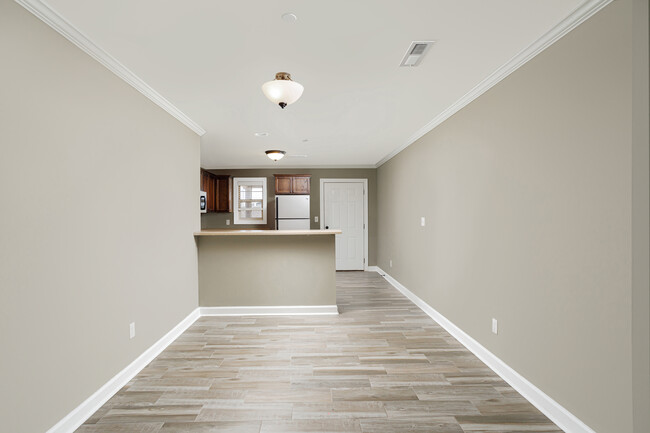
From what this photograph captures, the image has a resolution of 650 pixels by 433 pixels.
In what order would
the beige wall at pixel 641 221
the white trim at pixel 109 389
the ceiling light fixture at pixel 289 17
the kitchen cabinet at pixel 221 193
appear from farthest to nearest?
the kitchen cabinet at pixel 221 193, the white trim at pixel 109 389, the ceiling light fixture at pixel 289 17, the beige wall at pixel 641 221

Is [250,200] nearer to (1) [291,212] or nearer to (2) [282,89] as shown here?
(1) [291,212]

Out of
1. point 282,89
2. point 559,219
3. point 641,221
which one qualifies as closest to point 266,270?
point 282,89

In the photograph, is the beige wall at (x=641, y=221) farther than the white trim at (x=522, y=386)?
No

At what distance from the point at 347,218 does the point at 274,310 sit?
11.9 ft

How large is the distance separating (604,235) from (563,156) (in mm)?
543

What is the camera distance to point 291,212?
716cm

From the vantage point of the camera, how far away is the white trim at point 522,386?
1933 mm

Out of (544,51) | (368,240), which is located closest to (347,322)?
(544,51)

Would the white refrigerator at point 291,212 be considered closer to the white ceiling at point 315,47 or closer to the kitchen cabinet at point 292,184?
the kitchen cabinet at point 292,184

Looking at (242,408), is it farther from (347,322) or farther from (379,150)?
(379,150)

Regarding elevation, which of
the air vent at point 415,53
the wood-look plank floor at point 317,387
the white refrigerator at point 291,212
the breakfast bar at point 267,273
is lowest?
the wood-look plank floor at point 317,387

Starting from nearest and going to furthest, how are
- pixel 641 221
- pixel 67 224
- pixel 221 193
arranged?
pixel 641 221, pixel 67 224, pixel 221 193

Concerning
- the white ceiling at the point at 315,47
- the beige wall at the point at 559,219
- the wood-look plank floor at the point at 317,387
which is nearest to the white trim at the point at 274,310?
the wood-look plank floor at the point at 317,387

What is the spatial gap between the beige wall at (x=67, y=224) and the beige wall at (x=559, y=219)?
9.92 feet
